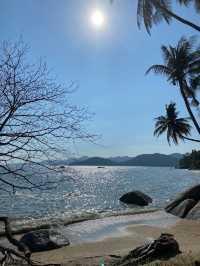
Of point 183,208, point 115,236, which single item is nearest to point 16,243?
point 115,236

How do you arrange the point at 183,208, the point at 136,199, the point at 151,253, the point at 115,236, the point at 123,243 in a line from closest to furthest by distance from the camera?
1. the point at 151,253
2. the point at 123,243
3. the point at 115,236
4. the point at 183,208
5. the point at 136,199

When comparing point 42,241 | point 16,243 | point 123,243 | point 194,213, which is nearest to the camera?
point 16,243

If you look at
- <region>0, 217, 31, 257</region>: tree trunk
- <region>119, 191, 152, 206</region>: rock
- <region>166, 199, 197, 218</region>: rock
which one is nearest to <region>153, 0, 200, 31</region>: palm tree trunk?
<region>166, 199, 197, 218</region>: rock

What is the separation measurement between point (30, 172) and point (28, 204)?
41.4 meters

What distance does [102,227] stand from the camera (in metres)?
27.0

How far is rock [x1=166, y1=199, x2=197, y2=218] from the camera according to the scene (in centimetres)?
3049

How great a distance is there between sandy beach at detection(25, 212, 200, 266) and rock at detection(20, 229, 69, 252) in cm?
44

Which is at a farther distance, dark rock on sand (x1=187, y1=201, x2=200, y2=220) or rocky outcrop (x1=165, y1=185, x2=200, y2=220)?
rocky outcrop (x1=165, y1=185, x2=200, y2=220)

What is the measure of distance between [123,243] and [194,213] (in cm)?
911

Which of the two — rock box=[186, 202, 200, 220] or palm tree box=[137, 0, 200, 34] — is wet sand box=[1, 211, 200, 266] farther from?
palm tree box=[137, 0, 200, 34]

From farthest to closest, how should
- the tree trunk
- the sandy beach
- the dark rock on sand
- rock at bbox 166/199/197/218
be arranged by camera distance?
rock at bbox 166/199/197/218
the dark rock on sand
the sandy beach
the tree trunk

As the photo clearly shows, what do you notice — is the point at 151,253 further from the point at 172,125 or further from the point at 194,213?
the point at 172,125

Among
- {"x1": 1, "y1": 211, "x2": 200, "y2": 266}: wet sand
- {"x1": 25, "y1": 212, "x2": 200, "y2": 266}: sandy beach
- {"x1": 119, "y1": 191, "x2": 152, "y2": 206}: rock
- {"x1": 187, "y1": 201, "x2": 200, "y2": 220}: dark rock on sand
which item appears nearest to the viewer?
{"x1": 25, "y1": 212, "x2": 200, "y2": 266}: sandy beach

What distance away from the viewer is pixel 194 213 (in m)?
28.7
